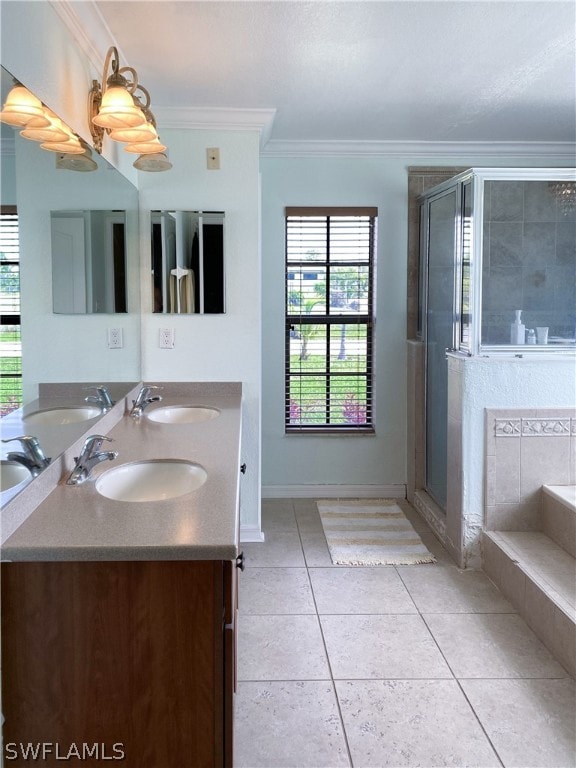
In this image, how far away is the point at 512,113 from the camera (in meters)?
3.62

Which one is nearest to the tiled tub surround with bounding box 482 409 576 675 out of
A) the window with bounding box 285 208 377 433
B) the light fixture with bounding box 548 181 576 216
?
the light fixture with bounding box 548 181 576 216

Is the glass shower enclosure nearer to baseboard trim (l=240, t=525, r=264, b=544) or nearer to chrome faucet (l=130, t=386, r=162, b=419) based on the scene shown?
baseboard trim (l=240, t=525, r=264, b=544)

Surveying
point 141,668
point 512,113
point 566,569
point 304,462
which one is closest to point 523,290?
point 512,113

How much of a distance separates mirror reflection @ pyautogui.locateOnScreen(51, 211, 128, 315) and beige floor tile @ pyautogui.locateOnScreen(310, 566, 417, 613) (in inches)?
65.4

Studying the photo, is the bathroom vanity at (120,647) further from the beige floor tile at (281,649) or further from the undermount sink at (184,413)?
the undermount sink at (184,413)

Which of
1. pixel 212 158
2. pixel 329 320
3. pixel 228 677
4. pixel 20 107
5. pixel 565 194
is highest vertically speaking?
pixel 212 158

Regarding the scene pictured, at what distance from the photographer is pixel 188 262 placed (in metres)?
3.60

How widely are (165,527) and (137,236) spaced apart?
2.36 m

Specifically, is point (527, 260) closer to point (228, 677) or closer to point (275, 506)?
point (275, 506)

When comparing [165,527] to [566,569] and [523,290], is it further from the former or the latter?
[523,290]

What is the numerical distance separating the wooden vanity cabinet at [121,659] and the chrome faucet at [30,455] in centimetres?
29

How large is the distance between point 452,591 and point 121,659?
214cm

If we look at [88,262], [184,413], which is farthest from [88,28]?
[184,413]

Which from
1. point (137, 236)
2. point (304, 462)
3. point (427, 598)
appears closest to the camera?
point (427, 598)
